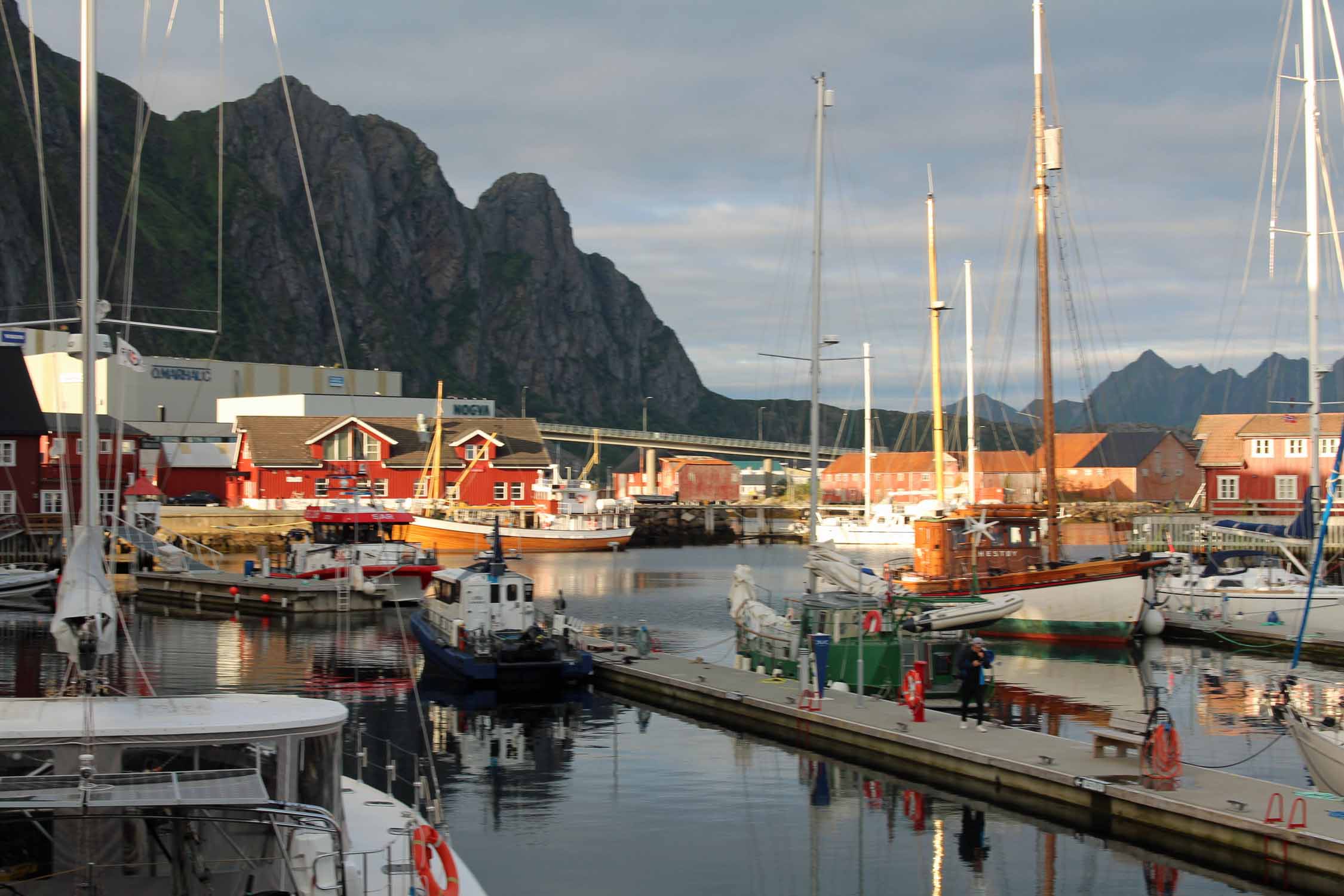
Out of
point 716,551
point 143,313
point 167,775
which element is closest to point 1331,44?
point 167,775

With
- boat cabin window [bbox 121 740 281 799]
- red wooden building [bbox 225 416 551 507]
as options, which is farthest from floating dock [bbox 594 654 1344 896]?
red wooden building [bbox 225 416 551 507]

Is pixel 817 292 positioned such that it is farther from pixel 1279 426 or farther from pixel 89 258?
pixel 1279 426

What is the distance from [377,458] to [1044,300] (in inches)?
2681

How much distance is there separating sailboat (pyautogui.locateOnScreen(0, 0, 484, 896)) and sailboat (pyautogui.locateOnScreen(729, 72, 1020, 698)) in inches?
663

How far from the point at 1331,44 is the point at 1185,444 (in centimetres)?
10737

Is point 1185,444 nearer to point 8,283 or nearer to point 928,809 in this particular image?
point 928,809

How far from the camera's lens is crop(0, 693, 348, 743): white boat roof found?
11.1 m

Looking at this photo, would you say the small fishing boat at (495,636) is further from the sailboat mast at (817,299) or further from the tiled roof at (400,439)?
the tiled roof at (400,439)

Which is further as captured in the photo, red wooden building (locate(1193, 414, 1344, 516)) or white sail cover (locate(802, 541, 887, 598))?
red wooden building (locate(1193, 414, 1344, 516))

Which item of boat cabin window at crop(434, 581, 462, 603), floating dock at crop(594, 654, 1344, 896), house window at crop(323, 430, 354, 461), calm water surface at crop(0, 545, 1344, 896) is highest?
house window at crop(323, 430, 354, 461)

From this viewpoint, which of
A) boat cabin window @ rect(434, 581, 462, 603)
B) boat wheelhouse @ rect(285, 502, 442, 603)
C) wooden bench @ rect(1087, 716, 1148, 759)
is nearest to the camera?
wooden bench @ rect(1087, 716, 1148, 759)

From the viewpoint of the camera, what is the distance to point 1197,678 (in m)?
36.7

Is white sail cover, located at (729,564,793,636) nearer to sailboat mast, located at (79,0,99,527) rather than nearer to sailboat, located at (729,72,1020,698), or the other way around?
sailboat, located at (729,72,1020,698)

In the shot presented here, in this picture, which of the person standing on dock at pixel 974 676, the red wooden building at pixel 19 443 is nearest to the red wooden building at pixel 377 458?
the red wooden building at pixel 19 443
